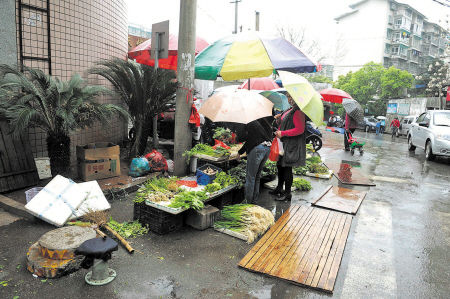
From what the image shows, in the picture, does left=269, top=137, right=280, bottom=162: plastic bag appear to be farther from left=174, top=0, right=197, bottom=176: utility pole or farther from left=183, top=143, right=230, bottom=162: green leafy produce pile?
left=174, top=0, right=197, bottom=176: utility pole

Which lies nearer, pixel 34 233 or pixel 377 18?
pixel 34 233

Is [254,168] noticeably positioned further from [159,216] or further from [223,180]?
[159,216]

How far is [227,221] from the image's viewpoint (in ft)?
15.1

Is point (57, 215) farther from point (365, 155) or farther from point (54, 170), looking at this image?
point (365, 155)

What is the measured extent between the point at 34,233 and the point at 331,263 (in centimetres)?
398

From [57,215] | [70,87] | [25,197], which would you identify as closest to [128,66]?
[70,87]

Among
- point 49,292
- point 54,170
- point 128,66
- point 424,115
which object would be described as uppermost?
point 128,66

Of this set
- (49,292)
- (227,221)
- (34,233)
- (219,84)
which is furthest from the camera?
(219,84)

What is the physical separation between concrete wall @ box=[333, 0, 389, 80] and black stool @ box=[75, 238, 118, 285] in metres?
58.6

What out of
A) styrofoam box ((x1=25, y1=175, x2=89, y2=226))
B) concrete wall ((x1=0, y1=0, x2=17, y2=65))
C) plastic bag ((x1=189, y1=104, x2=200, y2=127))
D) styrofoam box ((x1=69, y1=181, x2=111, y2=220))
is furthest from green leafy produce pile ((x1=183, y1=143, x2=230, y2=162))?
concrete wall ((x1=0, y1=0, x2=17, y2=65))

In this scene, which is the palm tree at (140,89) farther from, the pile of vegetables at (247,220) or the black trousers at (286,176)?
the pile of vegetables at (247,220)

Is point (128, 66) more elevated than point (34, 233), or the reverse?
point (128, 66)

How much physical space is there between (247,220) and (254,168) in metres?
0.97

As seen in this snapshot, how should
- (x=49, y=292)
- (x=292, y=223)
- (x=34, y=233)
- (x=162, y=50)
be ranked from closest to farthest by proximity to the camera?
(x=49, y=292) < (x=34, y=233) < (x=292, y=223) < (x=162, y=50)
